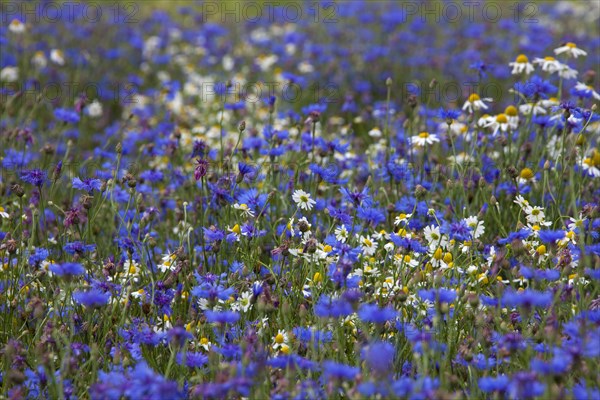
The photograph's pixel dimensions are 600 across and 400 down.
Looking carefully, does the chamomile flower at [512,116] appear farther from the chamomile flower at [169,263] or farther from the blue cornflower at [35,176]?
the blue cornflower at [35,176]

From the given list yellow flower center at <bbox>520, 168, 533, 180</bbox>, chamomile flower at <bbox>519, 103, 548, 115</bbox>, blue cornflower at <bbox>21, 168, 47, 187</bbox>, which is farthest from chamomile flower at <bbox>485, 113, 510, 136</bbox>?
blue cornflower at <bbox>21, 168, 47, 187</bbox>

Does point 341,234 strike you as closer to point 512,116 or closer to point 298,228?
point 298,228

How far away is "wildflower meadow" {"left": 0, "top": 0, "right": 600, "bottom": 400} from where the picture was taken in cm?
249

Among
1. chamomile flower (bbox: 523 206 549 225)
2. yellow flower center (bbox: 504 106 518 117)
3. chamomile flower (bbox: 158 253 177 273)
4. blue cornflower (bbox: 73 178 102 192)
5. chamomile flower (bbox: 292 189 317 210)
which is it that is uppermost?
yellow flower center (bbox: 504 106 518 117)

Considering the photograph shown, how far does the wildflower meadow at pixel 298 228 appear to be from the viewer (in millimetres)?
2488

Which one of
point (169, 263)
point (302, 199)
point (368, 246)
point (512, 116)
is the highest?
point (512, 116)

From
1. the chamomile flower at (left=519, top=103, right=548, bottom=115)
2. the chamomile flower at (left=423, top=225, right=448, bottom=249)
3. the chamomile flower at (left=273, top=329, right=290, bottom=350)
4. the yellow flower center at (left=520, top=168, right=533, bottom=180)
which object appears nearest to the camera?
the chamomile flower at (left=273, top=329, right=290, bottom=350)

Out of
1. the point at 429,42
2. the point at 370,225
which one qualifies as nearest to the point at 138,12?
the point at 429,42

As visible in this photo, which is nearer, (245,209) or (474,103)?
(245,209)

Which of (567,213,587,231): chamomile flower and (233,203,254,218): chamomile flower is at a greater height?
(567,213,587,231): chamomile flower

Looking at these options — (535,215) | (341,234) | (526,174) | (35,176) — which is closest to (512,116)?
(526,174)

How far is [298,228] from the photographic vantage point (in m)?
3.27

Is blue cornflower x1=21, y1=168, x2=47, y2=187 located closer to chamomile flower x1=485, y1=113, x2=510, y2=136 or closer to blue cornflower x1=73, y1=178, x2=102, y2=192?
blue cornflower x1=73, y1=178, x2=102, y2=192

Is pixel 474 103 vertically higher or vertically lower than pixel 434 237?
higher
